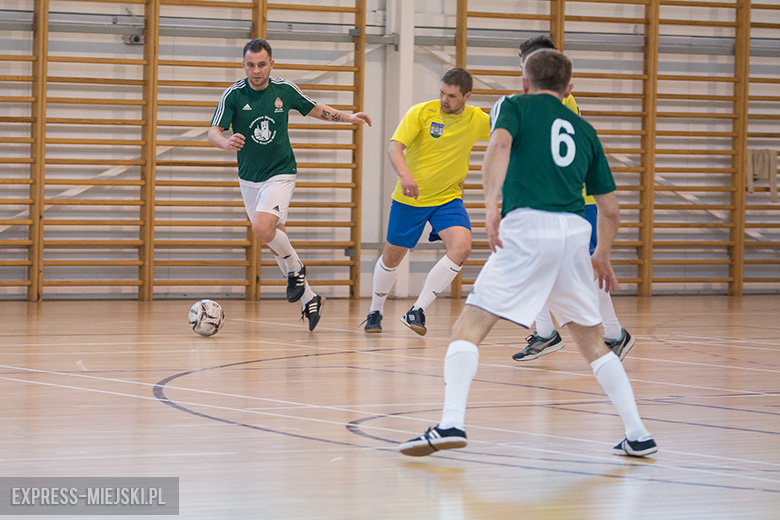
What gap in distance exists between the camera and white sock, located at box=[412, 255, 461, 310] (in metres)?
5.97

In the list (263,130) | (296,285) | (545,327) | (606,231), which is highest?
(263,130)

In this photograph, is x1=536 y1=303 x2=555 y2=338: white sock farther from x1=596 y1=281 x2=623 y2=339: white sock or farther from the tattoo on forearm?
the tattoo on forearm

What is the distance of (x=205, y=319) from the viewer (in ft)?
19.8

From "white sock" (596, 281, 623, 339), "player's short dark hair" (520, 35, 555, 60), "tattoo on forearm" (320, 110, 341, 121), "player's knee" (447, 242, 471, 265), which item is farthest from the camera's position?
"tattoo on forearm" (320, 110, 341, 121)

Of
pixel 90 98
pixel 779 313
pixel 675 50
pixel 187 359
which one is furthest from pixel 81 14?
pixel 779 313

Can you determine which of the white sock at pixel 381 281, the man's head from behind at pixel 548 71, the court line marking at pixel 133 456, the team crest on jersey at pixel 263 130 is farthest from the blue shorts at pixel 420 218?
the court line marking at pixel 133 456

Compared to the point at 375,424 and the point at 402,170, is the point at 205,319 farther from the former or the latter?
the point at 375,424

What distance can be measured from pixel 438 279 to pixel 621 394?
3.10 meters

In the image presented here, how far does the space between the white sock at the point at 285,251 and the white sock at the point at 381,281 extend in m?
0.52

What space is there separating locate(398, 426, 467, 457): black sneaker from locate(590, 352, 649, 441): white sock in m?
0.48

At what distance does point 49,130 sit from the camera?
8.85 meters

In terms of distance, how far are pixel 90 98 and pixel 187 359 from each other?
4.52 metres

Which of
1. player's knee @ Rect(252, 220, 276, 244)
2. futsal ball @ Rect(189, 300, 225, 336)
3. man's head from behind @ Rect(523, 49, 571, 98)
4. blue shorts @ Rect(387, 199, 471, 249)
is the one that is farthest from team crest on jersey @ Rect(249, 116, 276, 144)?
man's head from behind @ Rect(523, 49, 571, 98)

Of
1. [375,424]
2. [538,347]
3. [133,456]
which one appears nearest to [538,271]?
[375,424]
